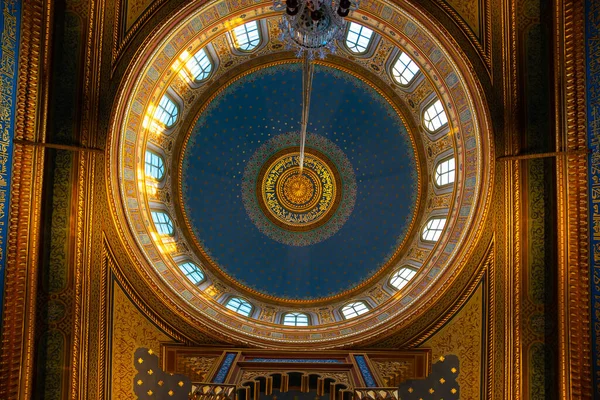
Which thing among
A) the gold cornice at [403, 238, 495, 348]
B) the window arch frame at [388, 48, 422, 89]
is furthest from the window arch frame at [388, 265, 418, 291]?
the window arch frame at [388, 48, 422, 89]

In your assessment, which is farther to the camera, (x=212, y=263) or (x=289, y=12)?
(x=212, y=263)

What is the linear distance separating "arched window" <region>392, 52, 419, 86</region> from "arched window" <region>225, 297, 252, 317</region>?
343 inches

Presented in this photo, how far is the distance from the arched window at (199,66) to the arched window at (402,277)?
894cm

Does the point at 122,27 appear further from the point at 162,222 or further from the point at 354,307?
the point at 354,307

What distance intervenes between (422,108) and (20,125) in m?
10.8

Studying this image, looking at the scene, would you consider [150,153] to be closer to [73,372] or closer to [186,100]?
[186,100]

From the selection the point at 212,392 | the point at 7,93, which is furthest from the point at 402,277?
the point at 7,93

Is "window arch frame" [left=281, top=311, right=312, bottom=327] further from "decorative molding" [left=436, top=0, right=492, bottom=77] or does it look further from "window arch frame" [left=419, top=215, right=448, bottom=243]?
"decorative molding" [left=436, top=0, right=492, bottom=77]

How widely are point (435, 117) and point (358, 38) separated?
3.36m

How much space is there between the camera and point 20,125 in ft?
28.5

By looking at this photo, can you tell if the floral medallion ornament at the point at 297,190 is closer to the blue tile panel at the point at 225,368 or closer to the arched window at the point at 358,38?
the arched window at the point at 358,38

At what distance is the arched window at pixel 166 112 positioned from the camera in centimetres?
1212

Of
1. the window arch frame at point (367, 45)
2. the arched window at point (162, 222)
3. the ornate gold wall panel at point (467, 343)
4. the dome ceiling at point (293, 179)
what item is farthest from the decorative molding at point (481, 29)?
the arched window at point (162, 222)

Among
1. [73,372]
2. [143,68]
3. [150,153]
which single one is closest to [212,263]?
[150,153]
